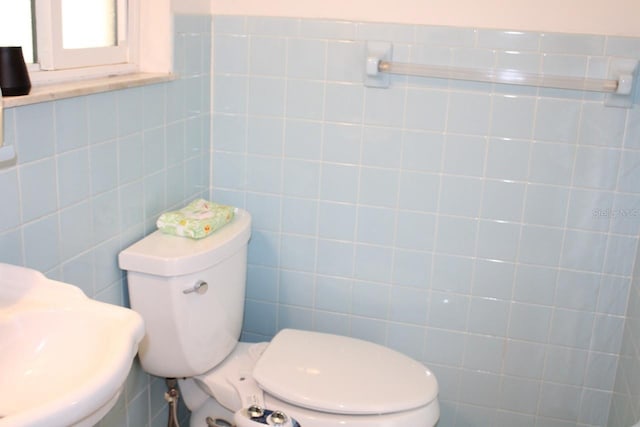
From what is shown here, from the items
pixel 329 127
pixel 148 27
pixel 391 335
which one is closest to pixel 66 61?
pixel 148 27

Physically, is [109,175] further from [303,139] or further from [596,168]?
[596,168]

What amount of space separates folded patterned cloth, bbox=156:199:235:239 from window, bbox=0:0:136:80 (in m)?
0.41

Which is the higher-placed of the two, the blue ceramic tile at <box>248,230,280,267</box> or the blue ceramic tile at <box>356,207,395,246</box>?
the blue ceramic tile at <box>356,207,395,246</box>

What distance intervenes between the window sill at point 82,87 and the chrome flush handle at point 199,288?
501 mm

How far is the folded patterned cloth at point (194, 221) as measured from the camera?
183cm

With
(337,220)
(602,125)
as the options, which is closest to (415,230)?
(337,220)

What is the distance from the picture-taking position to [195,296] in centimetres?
178

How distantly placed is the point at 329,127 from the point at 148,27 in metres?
0.57

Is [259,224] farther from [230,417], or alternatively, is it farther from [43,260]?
[43,260]

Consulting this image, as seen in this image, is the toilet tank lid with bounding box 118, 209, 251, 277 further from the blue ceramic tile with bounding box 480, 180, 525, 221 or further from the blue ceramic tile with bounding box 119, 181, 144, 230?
the blue ceramic tile with bounding box 480, 180, 525, 221

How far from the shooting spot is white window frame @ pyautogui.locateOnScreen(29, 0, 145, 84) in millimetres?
1569

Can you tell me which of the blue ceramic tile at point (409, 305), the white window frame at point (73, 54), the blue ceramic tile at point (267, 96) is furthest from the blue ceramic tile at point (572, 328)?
the white window frame at point (73, 54)

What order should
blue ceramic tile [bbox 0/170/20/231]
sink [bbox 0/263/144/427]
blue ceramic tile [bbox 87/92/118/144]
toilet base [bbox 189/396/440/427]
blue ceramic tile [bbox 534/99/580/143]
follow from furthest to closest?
blue ceramic tile [bbox 534/99/580/143] → toilet base [bbox 189/396/440/427] → blue ceramic tile [bbox 87/92/118/144] → blue ceramic tile [bbox 0/170/20/231] → sink [bbox 0/263/144/427]

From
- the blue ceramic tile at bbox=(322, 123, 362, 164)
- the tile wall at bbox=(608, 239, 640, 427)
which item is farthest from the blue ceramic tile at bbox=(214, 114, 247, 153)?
the tile wall at bbox=(608, 239, 640, 427)
